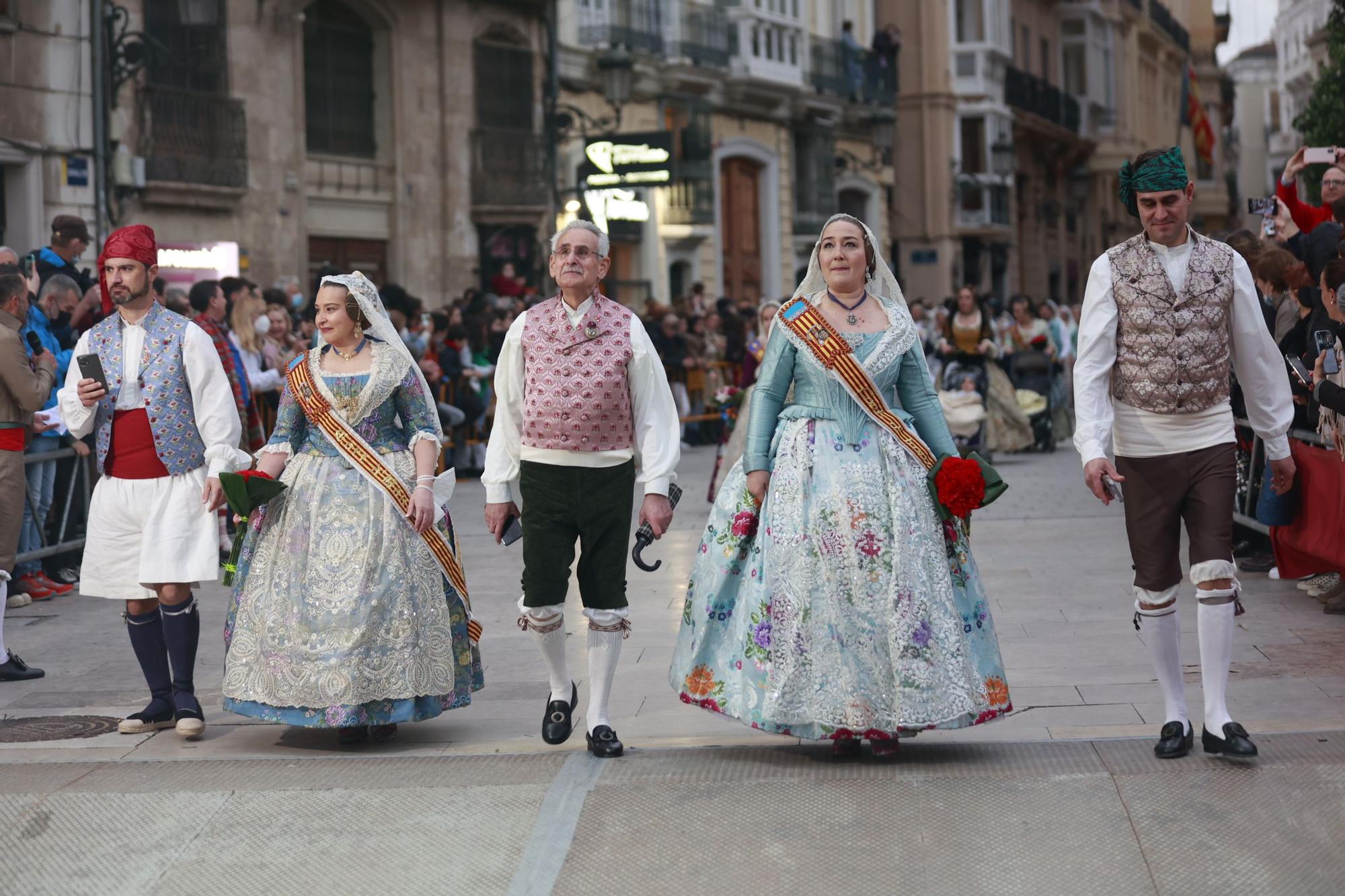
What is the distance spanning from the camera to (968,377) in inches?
743

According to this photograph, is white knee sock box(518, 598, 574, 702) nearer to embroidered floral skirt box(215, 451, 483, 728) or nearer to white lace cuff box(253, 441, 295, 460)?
embroidered floral skirt box(215, 451, 483, 728)

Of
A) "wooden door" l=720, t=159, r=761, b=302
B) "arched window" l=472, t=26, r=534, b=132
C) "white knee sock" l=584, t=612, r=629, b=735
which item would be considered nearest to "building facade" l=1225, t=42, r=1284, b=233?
"wooden door" l=720, t=159, r=761, b=302

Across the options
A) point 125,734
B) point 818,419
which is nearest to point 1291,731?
point 818,419

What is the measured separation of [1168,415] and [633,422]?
179cm

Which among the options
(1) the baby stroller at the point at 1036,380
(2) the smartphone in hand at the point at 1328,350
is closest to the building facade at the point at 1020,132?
(1) the baby stroller at the point at 1036,380

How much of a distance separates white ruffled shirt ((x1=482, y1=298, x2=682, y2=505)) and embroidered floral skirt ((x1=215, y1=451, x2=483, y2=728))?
0.44 metres

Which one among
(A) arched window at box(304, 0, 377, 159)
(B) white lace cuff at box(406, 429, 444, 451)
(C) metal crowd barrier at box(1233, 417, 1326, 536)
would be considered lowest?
(C) metal crowd barrier at box(1233, 417, 1326, 536)

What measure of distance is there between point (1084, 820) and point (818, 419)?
1.56 m

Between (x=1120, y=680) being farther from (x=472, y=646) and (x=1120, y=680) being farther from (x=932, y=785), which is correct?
(x=472, y=646)

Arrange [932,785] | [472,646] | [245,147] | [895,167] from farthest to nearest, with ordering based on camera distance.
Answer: [895,167] < [245,147] < [472,646] < [932,785]

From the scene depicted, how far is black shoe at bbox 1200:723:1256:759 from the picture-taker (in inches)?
236

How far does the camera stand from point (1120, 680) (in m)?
7.64

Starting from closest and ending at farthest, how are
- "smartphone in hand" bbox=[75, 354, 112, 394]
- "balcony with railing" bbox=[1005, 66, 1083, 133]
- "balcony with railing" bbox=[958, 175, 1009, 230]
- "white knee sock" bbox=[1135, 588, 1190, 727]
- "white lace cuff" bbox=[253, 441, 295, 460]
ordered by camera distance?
1. "white knee sock" bbox=[1135, 588, 1190, 727]
2. "white lace cuff" bbox=[253, 441, 295, 460]
3. "smartphone in hand" bbox=[75, 354, 112, 394]
4. "balcony with railing" bbox=[958, 175, 1009, 230]
5. "balcony with railing" bbox=[1005, 66, 1083, 133]

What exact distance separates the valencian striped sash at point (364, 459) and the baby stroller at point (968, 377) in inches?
A: 487
